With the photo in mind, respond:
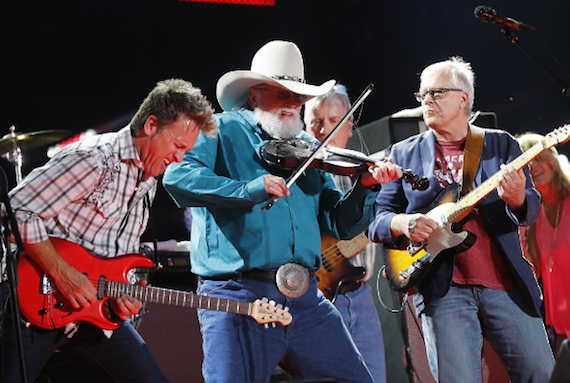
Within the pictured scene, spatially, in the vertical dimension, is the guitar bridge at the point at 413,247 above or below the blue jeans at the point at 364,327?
above

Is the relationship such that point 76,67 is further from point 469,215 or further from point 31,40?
point 469,215

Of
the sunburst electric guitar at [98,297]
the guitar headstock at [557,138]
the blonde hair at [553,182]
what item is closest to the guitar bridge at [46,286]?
the sunburst electric guitar at [98,297]

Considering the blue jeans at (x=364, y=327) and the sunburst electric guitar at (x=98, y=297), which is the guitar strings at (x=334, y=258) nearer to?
the blue jeans at (x=364, y=327)

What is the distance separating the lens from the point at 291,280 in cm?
313

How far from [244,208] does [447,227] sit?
115 centimetres

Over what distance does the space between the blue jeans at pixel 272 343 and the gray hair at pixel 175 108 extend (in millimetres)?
738

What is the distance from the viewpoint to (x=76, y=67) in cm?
736

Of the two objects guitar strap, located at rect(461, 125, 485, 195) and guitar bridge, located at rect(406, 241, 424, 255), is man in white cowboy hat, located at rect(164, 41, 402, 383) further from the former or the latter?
guitar strap, located at rect(461, 125, 485, 195)

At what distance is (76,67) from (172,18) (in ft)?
3.85

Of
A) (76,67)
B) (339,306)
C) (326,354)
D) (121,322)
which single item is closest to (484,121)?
(339,306)

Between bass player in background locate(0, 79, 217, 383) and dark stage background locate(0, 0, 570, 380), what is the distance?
4.25 meters

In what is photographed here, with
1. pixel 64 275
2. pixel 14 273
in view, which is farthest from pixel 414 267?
pixel 14 273

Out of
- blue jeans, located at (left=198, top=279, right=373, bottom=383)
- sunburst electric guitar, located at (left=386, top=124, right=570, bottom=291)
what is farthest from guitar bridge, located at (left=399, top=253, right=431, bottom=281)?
blue jeans, located at (left=198, top=279, right=373, bottom=383)

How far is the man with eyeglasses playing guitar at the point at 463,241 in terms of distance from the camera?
351cm
